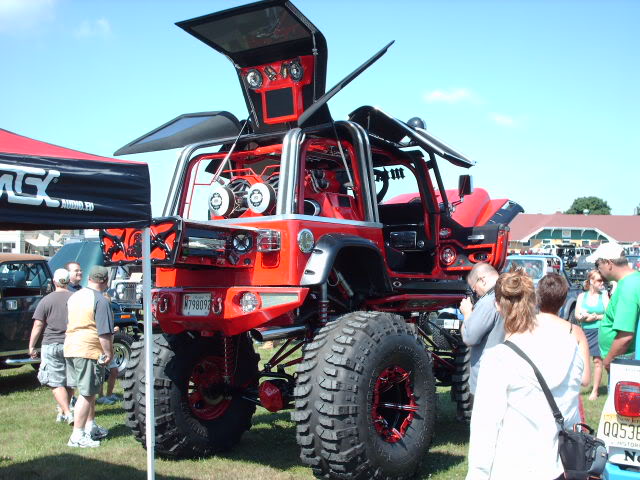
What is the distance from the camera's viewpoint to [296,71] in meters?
6.69

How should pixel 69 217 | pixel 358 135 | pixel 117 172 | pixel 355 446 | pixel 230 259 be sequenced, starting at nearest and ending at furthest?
pixel 69 217 → pixel 117 172 → pixel 355 446 → pixel 230 259 → pixel 358 135

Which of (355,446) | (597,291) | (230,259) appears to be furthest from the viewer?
(597,291)

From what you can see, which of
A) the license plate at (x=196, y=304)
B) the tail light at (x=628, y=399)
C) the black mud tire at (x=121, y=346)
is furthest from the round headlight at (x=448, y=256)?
the black mud tire at (x=121, y=346)

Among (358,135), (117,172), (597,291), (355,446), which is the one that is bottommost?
(355,446)

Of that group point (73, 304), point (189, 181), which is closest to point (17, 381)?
point (73, 304)

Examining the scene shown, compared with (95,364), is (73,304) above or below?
above

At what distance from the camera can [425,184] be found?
756cm

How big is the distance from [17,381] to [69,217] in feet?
28.2

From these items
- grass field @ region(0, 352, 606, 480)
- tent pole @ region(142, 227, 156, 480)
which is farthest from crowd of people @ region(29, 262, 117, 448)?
tent pole @ region(142, 227, 156, 480)

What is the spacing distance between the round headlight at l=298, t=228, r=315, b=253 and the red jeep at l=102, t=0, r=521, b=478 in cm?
2

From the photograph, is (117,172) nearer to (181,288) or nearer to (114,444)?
(181,288)

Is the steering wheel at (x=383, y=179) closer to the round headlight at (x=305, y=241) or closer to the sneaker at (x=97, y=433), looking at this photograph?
the round headlight at (x=305, y=241)

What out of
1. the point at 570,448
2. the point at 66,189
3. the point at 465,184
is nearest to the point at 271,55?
the point at 465,184

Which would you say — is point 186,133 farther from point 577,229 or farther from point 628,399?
point 577,229
